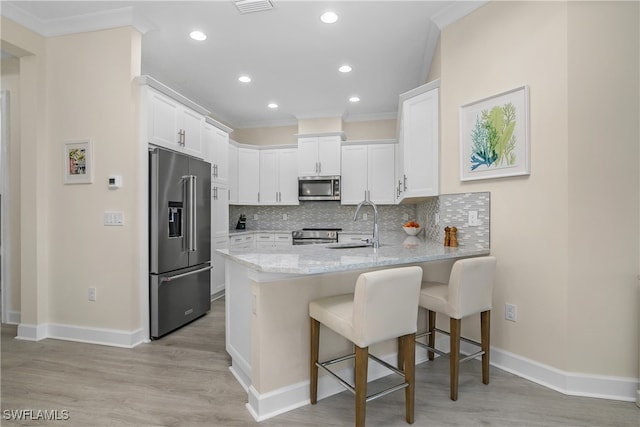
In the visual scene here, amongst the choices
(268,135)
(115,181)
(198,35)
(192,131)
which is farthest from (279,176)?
(115,181)

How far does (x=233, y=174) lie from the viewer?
543cm

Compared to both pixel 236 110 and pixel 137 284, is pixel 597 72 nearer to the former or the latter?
pixel 137 284

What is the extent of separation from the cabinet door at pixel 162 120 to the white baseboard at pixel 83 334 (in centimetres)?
178

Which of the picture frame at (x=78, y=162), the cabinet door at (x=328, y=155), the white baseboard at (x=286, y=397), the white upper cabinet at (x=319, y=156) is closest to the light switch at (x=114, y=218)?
the picture frame at (x=78, y=162)

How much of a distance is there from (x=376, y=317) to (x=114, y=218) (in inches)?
100

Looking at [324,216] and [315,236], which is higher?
[324,216]

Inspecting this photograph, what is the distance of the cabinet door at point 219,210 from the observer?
428 cm

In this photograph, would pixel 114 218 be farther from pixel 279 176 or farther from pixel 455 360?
pixel 279 176

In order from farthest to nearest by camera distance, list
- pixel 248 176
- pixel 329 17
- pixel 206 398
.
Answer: pixel 248 176 < pixel 329 17 < pixel 206 398

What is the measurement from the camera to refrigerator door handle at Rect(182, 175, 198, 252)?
10.8 feet

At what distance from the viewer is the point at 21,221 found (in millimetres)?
3031

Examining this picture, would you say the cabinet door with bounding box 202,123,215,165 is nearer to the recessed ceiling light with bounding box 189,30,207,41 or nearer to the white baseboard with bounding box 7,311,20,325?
the recessed ceiling light with bounding box 189,30,207,41

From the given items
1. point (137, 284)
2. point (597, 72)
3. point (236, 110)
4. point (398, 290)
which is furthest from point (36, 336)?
point (597, 72)

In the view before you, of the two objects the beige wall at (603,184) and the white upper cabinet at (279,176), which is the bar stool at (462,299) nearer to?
the beige wall at (603,184)
